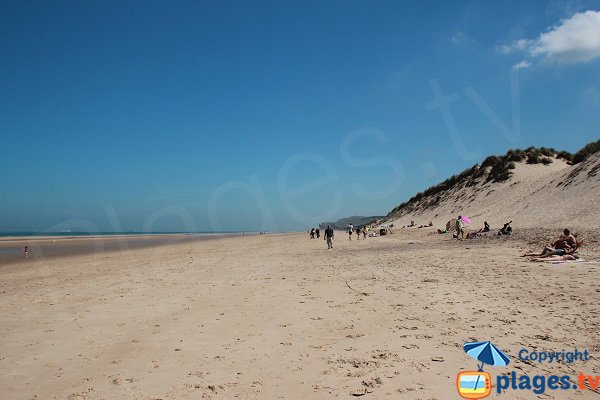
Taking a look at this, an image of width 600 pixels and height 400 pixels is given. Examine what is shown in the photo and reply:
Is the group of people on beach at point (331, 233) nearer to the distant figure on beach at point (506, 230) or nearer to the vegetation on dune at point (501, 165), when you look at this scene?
the distant figure on beach at point (506, 230)

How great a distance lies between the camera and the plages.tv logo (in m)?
4.66

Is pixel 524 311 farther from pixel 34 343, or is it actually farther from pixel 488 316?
pixel 34 343

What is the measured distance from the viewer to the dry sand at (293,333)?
5.00 m

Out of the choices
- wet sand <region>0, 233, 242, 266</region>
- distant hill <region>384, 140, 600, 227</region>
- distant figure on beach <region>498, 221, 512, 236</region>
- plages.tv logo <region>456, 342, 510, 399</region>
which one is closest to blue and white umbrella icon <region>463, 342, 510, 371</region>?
plages.tv logo <region>456, 342, 510, 399</region>

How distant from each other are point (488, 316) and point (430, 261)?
8.99m

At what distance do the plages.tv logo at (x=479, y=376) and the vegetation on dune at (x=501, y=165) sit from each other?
47240mm

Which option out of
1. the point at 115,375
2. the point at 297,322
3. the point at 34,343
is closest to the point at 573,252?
the point at 297,322

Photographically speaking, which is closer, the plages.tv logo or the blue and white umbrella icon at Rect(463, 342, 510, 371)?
the plages.tv logo

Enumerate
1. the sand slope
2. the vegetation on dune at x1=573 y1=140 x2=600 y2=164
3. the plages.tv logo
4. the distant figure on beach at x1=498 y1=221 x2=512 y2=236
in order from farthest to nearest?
the vegetation on dune at x1=573 y1=140 x2=600 y2=164 → the sand slope → the distant figure on beach at x1=498 y1=221 x2=512 y2=236 → the plages.tv logo

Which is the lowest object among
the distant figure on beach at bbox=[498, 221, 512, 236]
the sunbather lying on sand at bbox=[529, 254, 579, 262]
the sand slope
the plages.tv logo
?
the plages.tv logo

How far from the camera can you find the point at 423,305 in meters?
8.63

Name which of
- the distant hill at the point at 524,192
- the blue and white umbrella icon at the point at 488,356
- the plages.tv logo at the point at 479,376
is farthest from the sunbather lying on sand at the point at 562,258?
the blue and white umbrella icon at the point at 488,356

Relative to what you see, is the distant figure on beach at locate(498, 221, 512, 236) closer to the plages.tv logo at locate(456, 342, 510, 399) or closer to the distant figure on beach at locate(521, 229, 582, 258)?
the distant figure on beach at locate(521, 229, 582, 258)

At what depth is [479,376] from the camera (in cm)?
503
